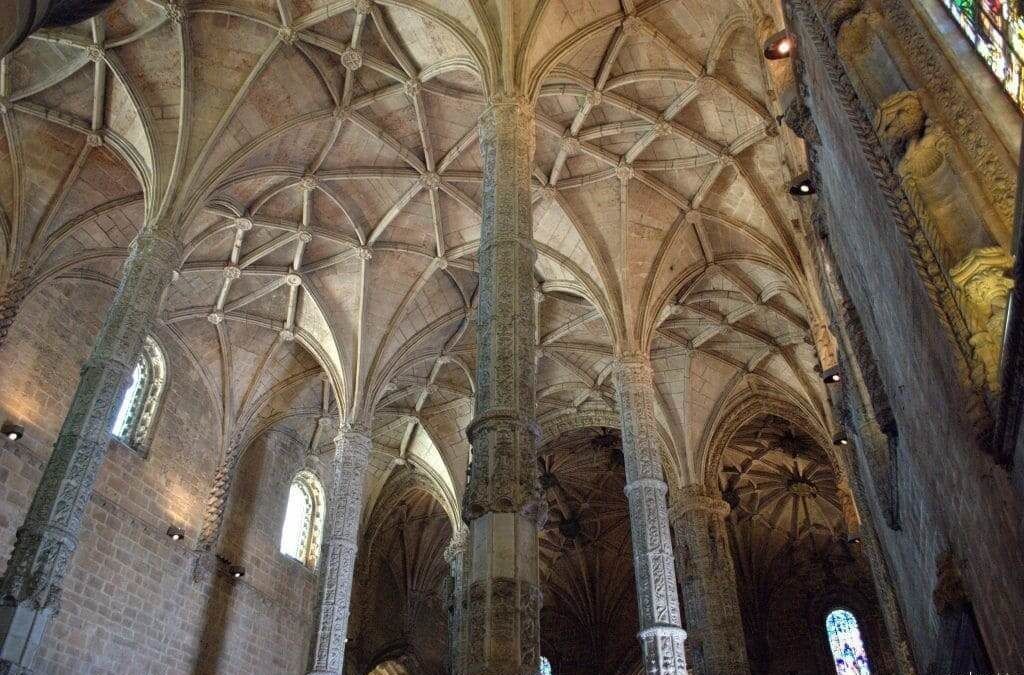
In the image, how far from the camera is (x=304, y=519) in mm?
24031

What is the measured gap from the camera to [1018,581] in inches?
195

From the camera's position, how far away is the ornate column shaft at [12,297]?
15.3 metres

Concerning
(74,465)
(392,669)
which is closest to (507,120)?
(74,465)

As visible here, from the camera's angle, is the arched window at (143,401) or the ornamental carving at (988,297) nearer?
the ornamental carving at (988,297)

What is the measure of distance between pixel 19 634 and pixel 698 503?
50.2 feet

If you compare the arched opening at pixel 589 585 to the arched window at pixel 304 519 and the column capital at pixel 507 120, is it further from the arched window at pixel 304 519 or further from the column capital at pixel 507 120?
the column capital at pixel 507 120

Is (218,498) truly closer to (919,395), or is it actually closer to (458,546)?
(458,546)

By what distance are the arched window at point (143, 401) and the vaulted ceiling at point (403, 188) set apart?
1.01 m

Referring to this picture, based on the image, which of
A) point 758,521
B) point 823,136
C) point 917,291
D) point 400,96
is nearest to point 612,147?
point 400,96

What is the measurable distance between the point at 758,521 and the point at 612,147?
861 inches

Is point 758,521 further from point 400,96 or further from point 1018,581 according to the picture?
point 1018,581

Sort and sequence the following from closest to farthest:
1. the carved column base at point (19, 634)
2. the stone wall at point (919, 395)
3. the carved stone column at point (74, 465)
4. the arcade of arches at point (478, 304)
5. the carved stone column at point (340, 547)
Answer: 1. the stone wall at point (919, 395)
2. the arcade of arches at point (478, 304)
3. the carved column base at point (19, 634)
4. the carved stone column at point (74, 465)
5. the carved stone column at point (340, 547)

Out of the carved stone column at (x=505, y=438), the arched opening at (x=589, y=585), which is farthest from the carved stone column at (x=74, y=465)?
the arched opening at (x=589, y=585)

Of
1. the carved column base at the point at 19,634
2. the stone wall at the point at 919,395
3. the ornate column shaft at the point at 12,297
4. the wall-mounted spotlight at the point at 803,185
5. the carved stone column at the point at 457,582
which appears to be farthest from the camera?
the carved stone column at the point at 457,582
